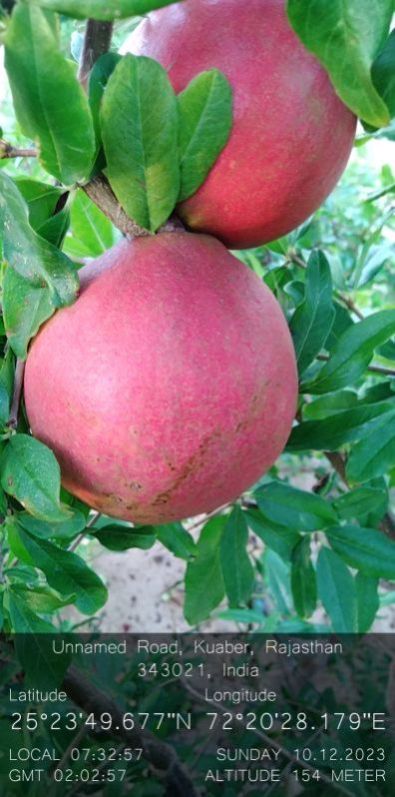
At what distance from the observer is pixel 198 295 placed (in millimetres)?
514

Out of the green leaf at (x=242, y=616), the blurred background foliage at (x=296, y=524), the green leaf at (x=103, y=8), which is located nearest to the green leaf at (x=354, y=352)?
the blurred background foliage at (x=296, y=524)

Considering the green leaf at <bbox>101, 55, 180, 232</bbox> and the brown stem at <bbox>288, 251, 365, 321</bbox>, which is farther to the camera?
the brown stem at <bbox>288, 251, 365, 321</bbox>

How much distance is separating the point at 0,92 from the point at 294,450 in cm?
42

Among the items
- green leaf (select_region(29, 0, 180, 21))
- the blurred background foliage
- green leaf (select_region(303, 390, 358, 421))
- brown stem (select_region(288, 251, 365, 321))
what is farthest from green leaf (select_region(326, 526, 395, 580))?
green leaf (select_region(29, 0, 180, 21))

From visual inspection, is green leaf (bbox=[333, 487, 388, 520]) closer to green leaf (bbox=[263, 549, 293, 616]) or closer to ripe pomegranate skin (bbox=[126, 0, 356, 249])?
ripe pomegranate skin (bbox=[126, 0, 356, 249])

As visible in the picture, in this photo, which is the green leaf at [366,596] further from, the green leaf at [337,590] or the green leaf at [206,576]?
the green leaf at [206,576]

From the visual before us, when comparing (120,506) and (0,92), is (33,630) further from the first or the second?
(0,92)

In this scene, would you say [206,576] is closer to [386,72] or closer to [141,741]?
[141,741]

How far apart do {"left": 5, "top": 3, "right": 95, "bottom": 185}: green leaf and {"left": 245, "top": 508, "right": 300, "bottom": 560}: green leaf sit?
470 millimetres

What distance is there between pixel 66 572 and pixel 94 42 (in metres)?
0.38

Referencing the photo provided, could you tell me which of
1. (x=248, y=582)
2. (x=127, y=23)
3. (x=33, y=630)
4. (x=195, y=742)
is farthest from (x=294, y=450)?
(x=195, y=742)

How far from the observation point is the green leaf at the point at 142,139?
0.48 m

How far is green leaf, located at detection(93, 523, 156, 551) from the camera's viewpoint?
0.75 meters

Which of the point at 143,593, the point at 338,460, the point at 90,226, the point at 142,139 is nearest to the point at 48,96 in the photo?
the point at 142,139
